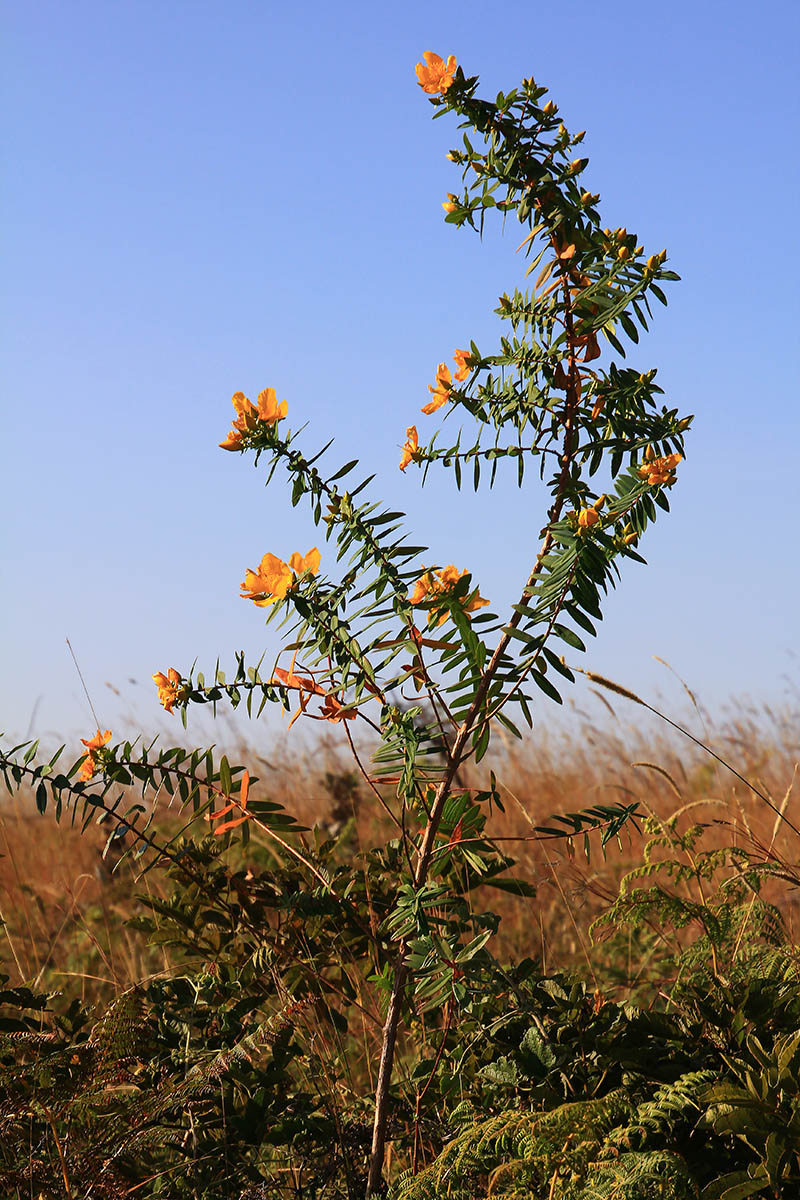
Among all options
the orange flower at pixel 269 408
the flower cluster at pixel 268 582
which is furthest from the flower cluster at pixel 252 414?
the flower cluster at pixel 268 582

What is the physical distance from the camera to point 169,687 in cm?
173

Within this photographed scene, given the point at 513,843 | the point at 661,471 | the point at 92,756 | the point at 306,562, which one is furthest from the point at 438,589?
the point at 513,843

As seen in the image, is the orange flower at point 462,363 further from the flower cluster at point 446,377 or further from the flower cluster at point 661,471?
the flower cluster at point 661,471

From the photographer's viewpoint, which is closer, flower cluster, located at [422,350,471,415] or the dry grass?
flower cluster, located at [422,350,471,415]

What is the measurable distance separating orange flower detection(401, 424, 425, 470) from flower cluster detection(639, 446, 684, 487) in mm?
398

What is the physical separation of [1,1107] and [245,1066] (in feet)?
1.37

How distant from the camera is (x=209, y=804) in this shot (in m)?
1.79

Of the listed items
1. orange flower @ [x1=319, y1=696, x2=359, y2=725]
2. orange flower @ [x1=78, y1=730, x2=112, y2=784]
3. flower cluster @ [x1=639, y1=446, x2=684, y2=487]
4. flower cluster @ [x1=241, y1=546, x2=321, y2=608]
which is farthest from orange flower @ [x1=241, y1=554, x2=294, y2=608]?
flower cluster @ [x1=639, y1=446, x2=684, y2=487]

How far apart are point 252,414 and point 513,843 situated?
10.9 feet

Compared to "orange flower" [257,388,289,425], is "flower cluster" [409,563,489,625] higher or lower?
lower

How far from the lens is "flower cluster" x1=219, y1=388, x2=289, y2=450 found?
1.69 meters

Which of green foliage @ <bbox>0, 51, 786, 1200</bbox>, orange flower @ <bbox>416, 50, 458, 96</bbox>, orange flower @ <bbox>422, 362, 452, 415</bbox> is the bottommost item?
green foliage @ <bbox>0, 51, 786, 1200</bbox>

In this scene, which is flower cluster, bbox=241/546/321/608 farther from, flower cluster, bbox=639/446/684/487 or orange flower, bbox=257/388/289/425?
flower cluster, bbox=639/446/684/487

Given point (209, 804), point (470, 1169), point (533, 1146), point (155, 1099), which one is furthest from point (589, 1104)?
point (209, 804)
